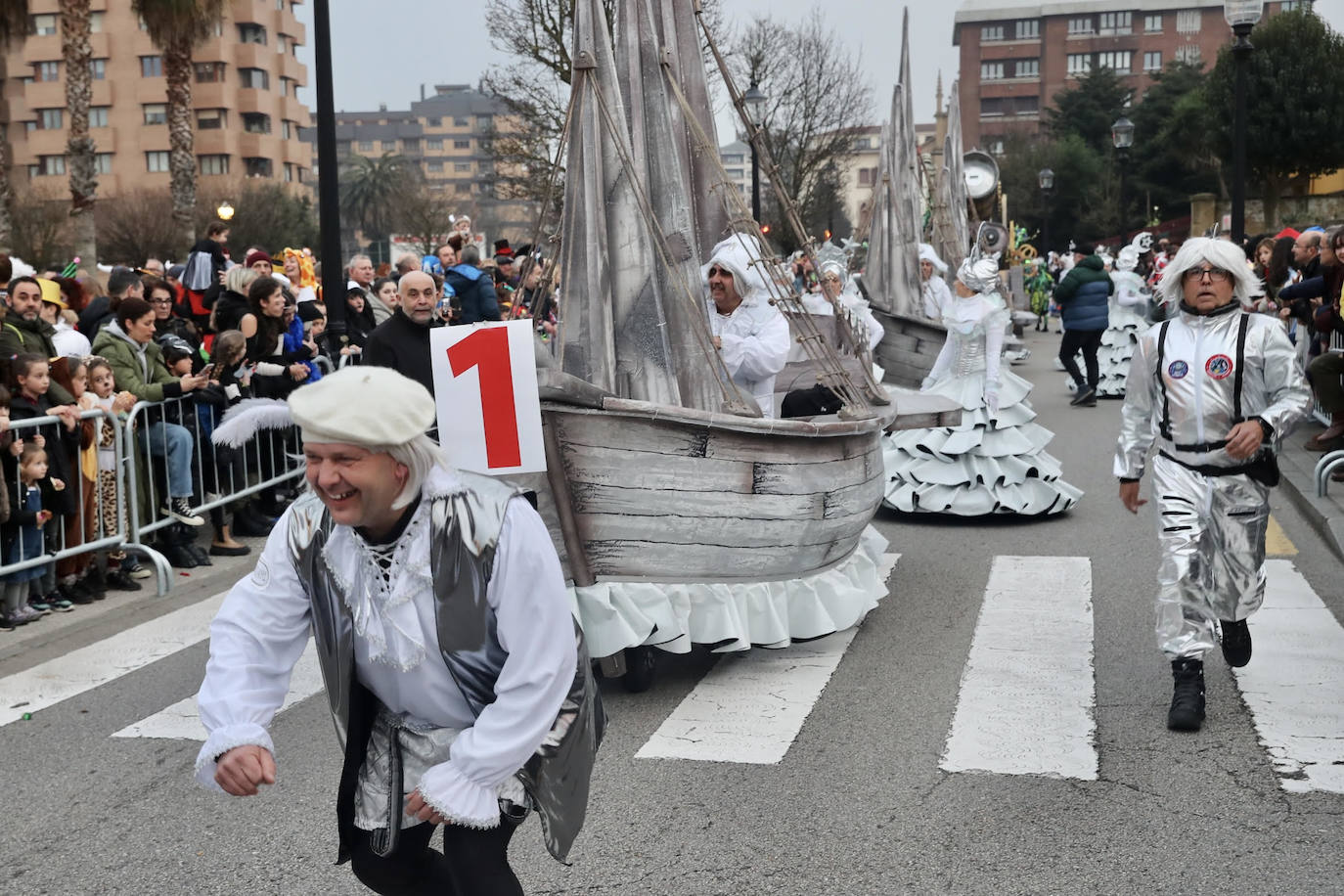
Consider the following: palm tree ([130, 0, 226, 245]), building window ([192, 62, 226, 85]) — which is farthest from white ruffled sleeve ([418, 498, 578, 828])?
building window ([192, 62, 226, 85])

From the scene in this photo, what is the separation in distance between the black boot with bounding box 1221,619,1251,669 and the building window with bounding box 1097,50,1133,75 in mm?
110415

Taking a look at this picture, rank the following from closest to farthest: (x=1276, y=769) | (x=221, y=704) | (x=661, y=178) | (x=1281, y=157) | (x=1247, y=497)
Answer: (x=221, y=704)
(x=1276, y=769)
(x=1247, y=497)
(x=661, y=178)
(x=1281, y=157)

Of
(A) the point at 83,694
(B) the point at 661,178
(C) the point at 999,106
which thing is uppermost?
(C) the point at 999,106

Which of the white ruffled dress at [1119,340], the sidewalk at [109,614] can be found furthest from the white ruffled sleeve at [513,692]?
the white ruffled dress at [1119,340]

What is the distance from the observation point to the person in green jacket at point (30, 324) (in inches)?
349

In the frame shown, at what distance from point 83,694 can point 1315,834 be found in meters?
5.19

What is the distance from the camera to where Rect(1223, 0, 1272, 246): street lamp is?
15.6 meters

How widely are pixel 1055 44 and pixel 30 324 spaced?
110 metres

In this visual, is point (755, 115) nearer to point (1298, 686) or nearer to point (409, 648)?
point (1298, 686)

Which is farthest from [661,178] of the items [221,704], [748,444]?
[221,704]

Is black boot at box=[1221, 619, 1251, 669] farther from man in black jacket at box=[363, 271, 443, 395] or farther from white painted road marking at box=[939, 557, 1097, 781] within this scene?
man in black jacket at box=[363, 271, 443, 395]

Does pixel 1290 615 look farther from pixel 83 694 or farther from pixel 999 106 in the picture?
pixel 999 106

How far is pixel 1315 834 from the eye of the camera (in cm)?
484

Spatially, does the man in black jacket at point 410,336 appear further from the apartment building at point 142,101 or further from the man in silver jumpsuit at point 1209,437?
the apartment building at point 142,101
